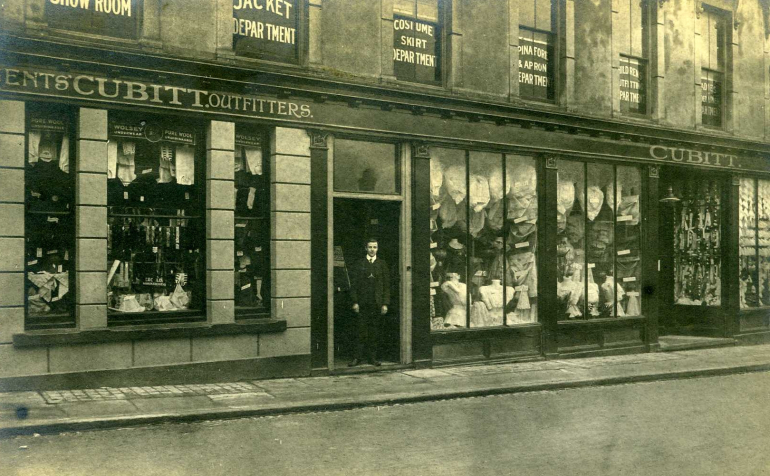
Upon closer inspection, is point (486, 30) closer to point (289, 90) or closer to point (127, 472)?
point (289, 90)

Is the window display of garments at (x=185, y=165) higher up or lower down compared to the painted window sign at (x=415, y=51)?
lower down

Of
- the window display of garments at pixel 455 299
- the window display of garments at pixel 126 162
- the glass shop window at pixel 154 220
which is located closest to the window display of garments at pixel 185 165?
the glass shop window at pixel 154 220

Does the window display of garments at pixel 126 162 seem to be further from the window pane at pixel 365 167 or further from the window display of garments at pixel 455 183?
the window display of garments at pixel 455 183

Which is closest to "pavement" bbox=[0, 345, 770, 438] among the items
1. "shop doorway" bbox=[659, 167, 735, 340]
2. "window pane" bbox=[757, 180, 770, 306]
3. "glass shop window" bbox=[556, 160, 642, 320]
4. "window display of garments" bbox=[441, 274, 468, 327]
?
"window display of garments" bbox=[441, 274, 468, 327]

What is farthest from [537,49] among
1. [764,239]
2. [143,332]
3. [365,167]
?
[143,332]

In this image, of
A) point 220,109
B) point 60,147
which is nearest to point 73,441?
point 60,147

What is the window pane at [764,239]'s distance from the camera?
17.1 m

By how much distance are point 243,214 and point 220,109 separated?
5.25 ft

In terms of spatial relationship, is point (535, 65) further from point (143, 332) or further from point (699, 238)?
point (143, 332)

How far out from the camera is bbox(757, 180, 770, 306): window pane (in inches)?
672

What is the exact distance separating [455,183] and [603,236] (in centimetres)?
386

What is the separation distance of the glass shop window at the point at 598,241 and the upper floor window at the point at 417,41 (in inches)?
135

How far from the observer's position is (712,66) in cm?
1636

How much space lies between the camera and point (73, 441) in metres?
7.27
